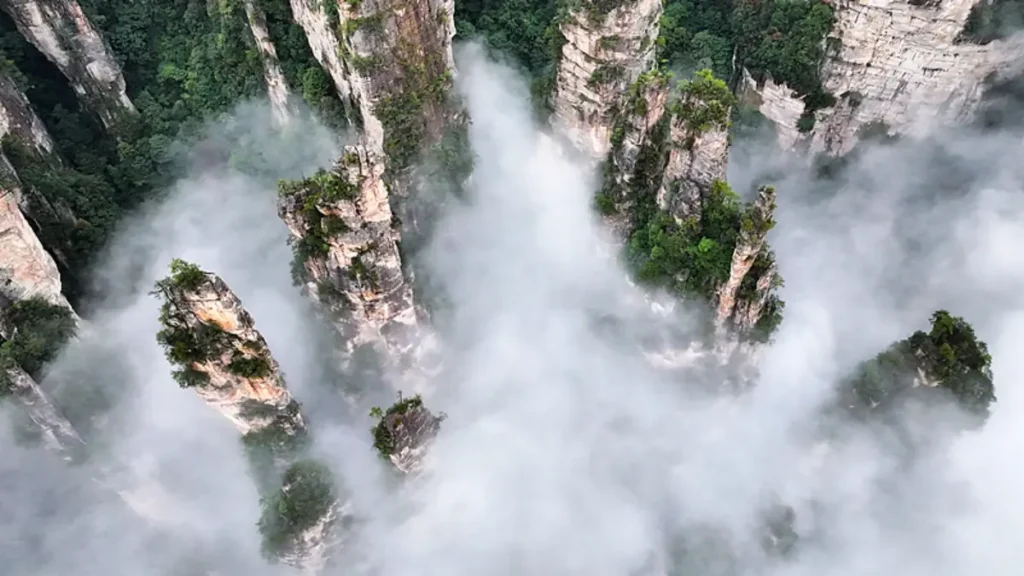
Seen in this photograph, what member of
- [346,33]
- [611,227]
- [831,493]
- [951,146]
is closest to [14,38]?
[346,33]

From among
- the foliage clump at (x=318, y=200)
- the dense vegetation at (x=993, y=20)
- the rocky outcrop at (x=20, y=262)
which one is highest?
the dense vegetation at (x=993, y=20)

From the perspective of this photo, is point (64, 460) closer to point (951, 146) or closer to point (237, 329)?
point (237, 329)

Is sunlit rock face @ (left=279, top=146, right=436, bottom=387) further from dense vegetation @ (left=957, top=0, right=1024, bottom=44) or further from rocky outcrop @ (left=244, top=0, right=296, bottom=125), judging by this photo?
dense vegetation @ (left=957, top=0, right=1024, bottom=44)

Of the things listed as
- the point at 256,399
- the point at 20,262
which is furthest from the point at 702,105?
the point at 20,262

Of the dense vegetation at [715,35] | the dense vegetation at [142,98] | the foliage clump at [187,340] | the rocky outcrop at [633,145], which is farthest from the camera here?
the dense vegetation at [715,35]

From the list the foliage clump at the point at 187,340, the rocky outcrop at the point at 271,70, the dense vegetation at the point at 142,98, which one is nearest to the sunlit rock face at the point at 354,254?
the foliage clump at the point at 187,340

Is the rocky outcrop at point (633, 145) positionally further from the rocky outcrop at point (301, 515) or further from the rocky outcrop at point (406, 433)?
the rocky outcrop at point (301, 515)
